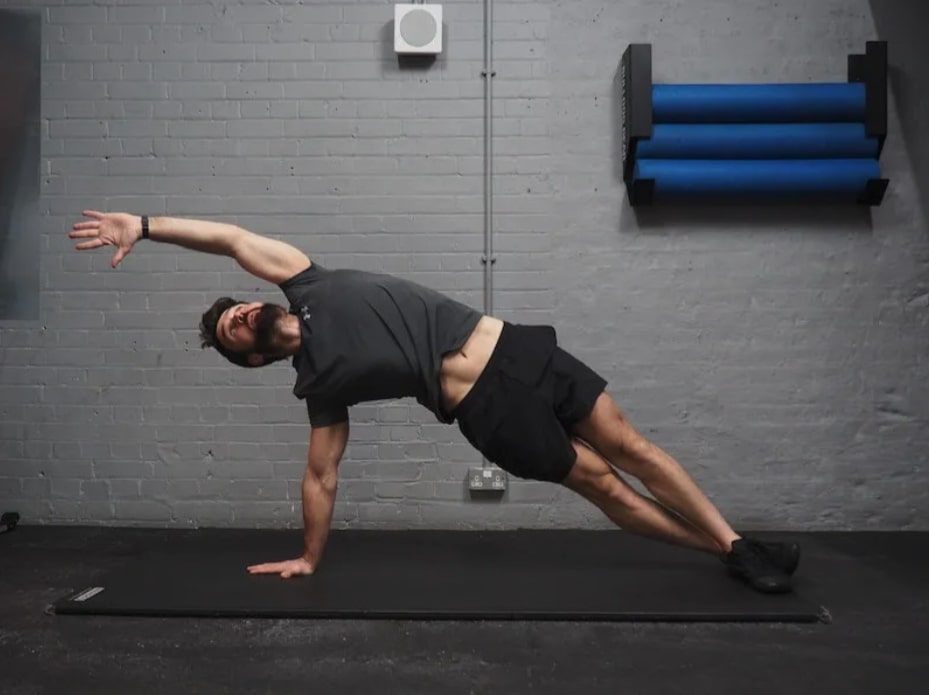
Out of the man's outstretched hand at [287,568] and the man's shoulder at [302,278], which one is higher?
the man's shoulder at [302,278]

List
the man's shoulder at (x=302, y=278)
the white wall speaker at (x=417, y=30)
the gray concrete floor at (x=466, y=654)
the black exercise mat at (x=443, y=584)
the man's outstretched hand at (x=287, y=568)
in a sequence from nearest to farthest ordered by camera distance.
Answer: the gray concrete floor at (x=466, y=654) → the black exercise mat at (x=443, y=584) → the man's shoulder at (x=302, y=278) → the man's outstretched hand at (x=287, y=568) → the white wall speaker at (x=417, y=30)

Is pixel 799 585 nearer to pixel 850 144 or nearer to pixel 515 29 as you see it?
pixel 850 144

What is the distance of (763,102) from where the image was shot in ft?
12.2

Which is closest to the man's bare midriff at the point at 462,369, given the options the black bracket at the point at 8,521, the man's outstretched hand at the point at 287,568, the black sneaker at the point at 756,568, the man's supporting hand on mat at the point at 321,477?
the man's supporting hand on mat at the point at 321,477

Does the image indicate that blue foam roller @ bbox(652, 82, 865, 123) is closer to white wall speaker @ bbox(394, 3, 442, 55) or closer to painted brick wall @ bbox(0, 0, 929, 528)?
painted brick wall @ bbox(0, 0, 929, 528)

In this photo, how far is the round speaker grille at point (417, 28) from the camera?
3818mm

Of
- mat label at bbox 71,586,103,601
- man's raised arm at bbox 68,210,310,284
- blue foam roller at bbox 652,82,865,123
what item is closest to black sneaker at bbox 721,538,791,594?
man's raised arm at bbox 68,210,310,284

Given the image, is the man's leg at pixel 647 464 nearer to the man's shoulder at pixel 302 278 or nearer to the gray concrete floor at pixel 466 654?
the gray concrete floor at pixel 466 654

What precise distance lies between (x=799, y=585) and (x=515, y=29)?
104 inches

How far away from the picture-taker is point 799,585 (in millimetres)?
2975

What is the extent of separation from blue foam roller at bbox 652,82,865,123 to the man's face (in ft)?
6.61

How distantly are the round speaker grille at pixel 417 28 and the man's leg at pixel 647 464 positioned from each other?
1.95 metres

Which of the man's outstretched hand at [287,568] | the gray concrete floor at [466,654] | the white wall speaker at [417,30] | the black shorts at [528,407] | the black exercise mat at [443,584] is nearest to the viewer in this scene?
the gray concrete floor at [466,654]

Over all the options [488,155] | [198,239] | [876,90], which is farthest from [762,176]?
[198,239]
